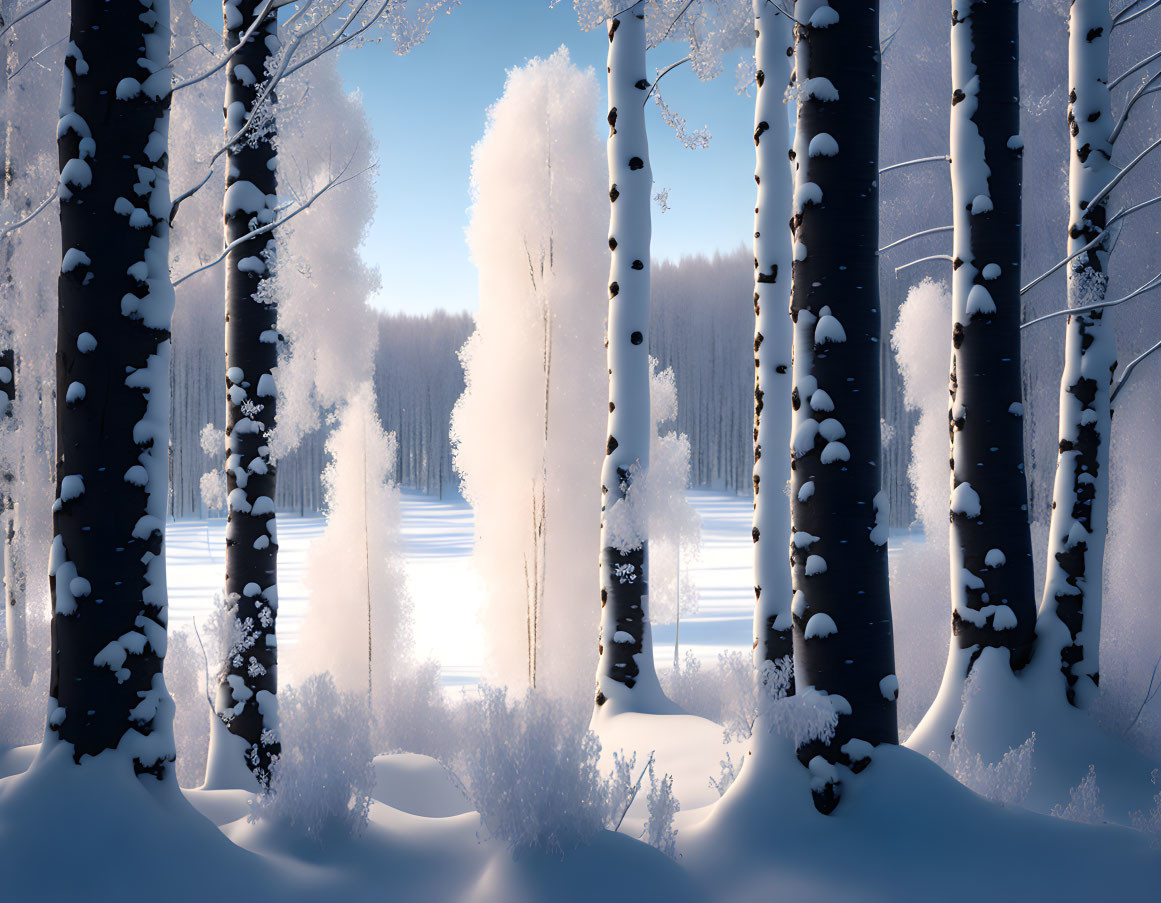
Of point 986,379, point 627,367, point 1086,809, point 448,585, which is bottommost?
point 448,585

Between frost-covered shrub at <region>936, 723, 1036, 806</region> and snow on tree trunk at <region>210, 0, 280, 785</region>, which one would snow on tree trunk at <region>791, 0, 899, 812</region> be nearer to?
frost-covered shrub at <region>936, 723, 1036, 806</region>

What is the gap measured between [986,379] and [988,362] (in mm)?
103

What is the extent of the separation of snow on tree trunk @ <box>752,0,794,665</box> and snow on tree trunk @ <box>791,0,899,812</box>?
2.14 meters

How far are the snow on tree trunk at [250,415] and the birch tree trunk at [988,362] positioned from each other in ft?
13.5

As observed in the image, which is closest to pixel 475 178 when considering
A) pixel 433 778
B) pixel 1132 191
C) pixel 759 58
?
pixel 759 58

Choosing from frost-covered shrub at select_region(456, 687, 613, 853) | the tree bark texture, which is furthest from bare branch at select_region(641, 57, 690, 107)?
frost-covered shrub at select_region(456, 687, 613, 853)

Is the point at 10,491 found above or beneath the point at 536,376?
beneath

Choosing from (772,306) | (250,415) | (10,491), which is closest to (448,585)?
(10,491)

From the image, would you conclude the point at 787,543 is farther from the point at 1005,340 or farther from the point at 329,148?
the point at 329,148

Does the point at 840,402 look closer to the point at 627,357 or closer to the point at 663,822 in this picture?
the point at 663,822

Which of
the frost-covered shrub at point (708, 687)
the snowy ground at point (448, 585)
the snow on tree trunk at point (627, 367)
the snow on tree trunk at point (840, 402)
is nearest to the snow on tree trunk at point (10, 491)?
the snowy ground at point (448, 585)

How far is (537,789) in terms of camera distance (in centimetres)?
Answer: 253

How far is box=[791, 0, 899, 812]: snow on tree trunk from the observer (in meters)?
2.84

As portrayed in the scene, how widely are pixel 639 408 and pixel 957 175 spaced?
2.59m
